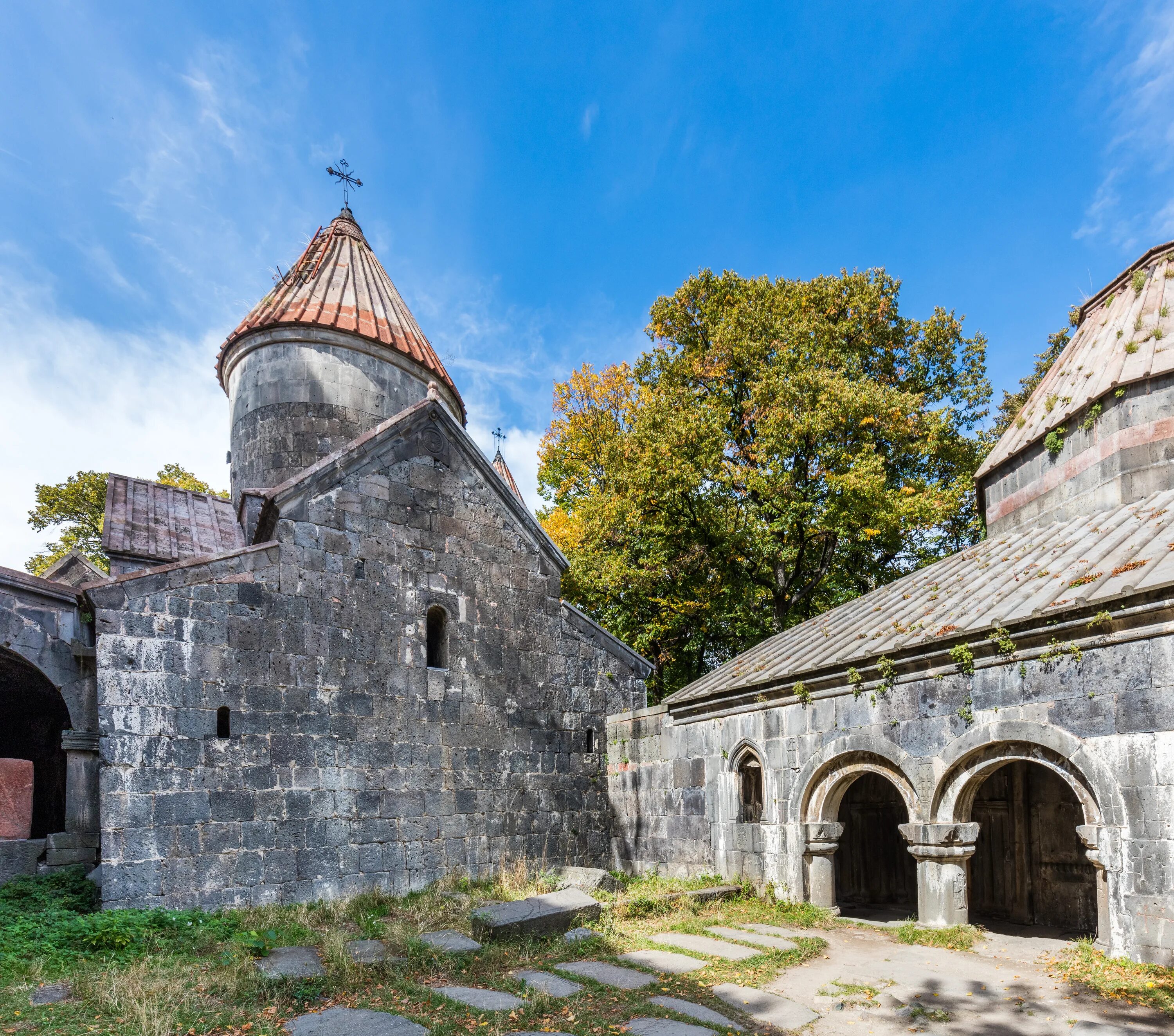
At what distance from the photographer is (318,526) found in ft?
28.8

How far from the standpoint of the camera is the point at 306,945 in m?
6.34

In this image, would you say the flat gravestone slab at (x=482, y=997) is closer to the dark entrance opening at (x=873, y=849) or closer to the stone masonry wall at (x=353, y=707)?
the stone masonry wall at (x=353, y=707)

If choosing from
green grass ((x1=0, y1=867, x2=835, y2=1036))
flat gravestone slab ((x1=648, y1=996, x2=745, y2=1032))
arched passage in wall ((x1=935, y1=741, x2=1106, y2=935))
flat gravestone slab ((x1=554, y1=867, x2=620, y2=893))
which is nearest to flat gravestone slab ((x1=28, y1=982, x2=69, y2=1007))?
green grass ((x1=0, y1=867, x2=835, y2=1036))

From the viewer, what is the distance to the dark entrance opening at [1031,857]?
27.4ft

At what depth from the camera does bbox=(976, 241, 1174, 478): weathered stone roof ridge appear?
8.43 meters

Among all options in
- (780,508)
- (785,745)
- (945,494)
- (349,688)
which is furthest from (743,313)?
(349,688)

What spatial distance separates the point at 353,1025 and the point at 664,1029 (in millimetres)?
1794

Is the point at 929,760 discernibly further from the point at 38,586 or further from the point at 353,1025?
the point at 38,586

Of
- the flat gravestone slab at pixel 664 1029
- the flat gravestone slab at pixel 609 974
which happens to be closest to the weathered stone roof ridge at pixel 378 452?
the flat gravestone slab at pixel 609 974

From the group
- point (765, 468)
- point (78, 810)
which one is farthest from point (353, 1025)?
point (765, 468)

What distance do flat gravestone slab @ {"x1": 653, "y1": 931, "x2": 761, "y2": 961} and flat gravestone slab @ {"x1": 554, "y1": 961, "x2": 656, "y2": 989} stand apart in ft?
2.66

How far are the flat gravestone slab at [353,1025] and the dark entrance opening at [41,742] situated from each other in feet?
30.4

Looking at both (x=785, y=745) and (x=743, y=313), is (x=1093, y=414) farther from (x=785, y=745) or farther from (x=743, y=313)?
(x=743, y=313)

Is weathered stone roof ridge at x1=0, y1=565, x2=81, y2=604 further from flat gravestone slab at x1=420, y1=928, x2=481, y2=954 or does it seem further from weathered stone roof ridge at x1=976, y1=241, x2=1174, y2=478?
weathered stone roof ridge at x1=976, y1=241, x2=1174, y2=478
